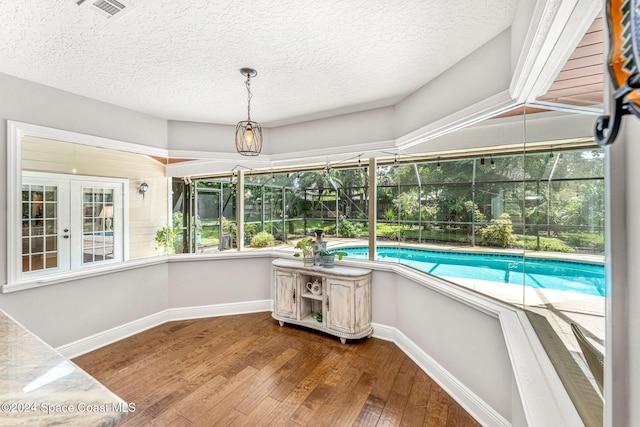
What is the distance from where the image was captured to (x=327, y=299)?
10.8 ft

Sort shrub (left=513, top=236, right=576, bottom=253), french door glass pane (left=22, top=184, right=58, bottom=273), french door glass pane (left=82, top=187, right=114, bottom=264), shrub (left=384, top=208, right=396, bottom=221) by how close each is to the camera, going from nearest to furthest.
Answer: shrub (left=513, top=236, right=576, bottom=253) → french door glass pane (left=22, top=184, right=58, bottom=273) → french door glass pane (left=82, top=187, right=114, bottom=264) → shrub (left=384, top=208, right=396, bottom=221)

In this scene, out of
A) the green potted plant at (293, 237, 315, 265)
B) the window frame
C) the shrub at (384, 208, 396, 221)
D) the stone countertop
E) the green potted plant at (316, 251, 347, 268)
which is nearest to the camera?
the stone countertop

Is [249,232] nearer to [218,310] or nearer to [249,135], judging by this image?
[218,310]

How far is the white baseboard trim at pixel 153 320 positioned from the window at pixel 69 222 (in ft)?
2.55

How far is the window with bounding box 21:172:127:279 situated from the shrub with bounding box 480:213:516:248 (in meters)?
3.83

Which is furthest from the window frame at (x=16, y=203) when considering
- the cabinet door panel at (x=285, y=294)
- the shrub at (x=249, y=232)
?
the cabinet door panel at (x=285, y=294)

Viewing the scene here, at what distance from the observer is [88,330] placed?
10.1 ft

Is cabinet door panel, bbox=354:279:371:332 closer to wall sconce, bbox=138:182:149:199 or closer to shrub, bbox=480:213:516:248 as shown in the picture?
shrub, bbox=480:213:516:248

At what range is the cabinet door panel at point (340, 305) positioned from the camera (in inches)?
125

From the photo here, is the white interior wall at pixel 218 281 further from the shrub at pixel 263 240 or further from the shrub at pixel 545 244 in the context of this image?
the shrub at pixel 545 244

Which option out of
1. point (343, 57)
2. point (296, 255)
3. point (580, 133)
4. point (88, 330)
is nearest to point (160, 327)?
point (88, 330)

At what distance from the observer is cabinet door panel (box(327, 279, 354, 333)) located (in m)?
3.17

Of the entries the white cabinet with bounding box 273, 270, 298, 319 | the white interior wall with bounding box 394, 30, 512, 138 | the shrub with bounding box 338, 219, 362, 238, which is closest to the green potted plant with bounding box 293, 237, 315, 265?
the white cabinet with bounding box 273, 270, 298, 319

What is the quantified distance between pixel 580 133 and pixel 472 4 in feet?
3.58
